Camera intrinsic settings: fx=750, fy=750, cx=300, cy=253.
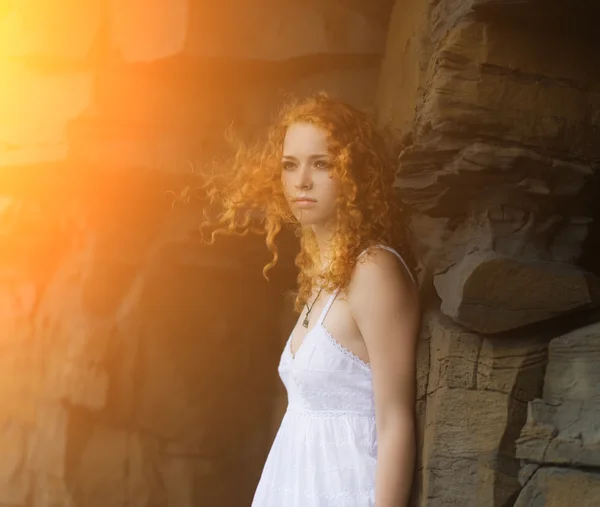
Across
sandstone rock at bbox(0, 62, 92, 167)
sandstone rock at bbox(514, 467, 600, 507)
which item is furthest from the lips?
sandstone rock at bbox(0, 62, 92, 167)

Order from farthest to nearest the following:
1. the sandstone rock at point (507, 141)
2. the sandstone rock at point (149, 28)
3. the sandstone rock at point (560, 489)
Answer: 1. the sandstone rock at point (149, 28)
2. the sandstone rock at point (507, 141)
3. the sandstone rock at point (560, 489)

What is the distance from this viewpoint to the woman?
1433 millimetres

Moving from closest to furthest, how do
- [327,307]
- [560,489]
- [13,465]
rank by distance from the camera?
[560,489] → [327,307] → [13,465]

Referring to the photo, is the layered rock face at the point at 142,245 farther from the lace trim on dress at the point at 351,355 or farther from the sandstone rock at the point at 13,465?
the lace trim on dress at the point at 351,355

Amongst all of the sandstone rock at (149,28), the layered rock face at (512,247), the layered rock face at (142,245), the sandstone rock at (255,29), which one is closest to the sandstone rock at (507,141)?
the layered rock face at (512,247)

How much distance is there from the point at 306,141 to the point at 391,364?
54 centimetres

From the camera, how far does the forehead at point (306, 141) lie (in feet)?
5.42

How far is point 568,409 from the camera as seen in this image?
1.21m

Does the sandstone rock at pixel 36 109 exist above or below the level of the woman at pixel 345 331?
above

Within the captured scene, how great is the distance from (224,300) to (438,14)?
1.28 metres

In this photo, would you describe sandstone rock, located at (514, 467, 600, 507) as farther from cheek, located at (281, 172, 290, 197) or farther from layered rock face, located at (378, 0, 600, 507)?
cheek, located at (281, 172, 290, 197)

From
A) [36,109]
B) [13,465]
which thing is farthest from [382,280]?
[13,465]

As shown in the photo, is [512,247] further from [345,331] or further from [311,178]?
[311,178]

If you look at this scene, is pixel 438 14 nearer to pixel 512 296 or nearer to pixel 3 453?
pixel 512 296
